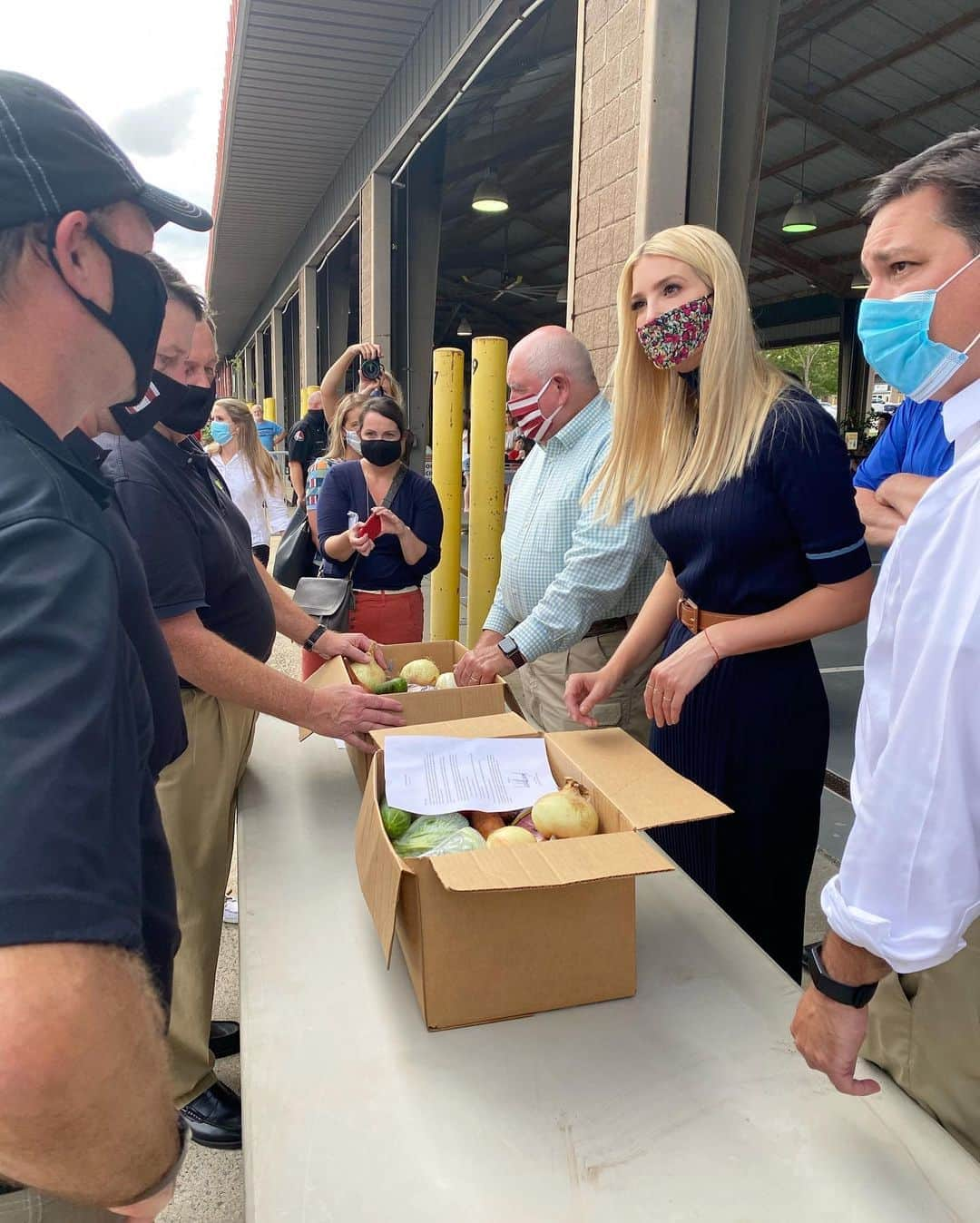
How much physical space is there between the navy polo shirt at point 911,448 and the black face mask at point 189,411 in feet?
5.45

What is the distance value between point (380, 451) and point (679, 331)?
71.5 inches

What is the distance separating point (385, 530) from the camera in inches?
132

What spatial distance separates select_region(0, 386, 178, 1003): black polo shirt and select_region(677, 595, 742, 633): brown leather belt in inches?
52.8

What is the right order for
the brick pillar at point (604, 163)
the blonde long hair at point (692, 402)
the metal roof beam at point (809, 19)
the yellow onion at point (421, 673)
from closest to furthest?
the blonde long hair at point (692, 402) → the yellow onion at point (421, 673) → the brick pillar at point (604, 163) → the metal roof beam at point (809, 19)

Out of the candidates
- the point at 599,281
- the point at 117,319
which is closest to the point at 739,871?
the point at 117,319

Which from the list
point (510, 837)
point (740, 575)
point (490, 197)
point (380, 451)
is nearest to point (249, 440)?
point (380, 451)

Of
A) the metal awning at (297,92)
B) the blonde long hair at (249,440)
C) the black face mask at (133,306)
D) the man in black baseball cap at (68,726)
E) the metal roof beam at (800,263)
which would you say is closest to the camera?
the man in black baseball cap at (68,726)

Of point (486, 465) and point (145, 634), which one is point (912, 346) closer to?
point (145, 634)

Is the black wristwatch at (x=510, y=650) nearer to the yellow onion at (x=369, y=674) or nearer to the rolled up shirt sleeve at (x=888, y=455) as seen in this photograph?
the yellow onion at (x=369, y=674)

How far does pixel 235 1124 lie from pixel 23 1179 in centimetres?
157

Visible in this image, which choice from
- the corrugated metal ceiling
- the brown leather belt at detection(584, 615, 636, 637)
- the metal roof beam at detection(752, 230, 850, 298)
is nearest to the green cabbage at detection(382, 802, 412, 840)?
the brown leather belt at detection(584, 615, 636, 637)

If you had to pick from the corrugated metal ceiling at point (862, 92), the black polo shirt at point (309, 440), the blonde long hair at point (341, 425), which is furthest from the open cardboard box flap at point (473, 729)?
the corrugated metal ceiling at point (862, 92)

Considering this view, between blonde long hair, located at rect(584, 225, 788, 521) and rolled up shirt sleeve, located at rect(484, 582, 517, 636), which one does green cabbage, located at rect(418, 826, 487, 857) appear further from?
rolled up shirt sleeve, located at rect(484, 582, 517, 636)

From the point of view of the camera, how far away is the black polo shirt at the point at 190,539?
1.67 meters
